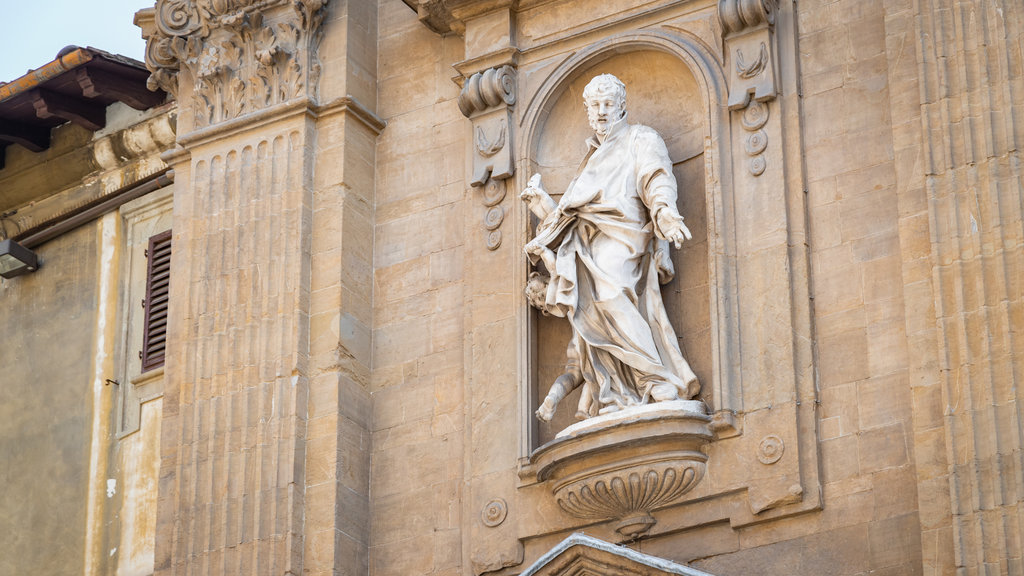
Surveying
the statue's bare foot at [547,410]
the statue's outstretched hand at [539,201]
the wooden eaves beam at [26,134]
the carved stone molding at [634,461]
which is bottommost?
the carved stone molding at [634,461]

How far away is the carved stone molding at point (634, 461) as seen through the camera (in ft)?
52.7

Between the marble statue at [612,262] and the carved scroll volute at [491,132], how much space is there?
53 centimetres

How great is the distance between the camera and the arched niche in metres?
16.8

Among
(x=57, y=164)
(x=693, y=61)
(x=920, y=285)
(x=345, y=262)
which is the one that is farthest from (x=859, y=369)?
(x=57, y=164)

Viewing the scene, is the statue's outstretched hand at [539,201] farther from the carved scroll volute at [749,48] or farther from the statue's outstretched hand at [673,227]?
the carved scroll volute at [749,48]

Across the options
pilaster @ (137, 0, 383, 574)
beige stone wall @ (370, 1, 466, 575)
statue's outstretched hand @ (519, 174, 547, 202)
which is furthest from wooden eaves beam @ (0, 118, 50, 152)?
statue's outstretched hand @ (519, 174, 547, 202)

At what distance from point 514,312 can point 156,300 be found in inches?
178

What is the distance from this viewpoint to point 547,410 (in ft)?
54.9

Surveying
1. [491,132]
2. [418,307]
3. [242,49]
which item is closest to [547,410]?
[418,307]

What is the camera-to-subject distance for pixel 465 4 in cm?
1870

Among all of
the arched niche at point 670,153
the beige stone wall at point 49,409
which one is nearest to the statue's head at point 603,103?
the arched niche at point 670,153

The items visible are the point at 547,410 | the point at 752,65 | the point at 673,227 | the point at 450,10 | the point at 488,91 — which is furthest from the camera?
the point at 450,10

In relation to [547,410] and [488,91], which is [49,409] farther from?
[547,410]

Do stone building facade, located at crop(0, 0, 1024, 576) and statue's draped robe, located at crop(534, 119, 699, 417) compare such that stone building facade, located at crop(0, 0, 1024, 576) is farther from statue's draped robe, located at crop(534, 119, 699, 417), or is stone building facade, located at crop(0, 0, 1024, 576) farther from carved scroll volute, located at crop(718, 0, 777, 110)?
statue's draped robe, located at crop(534, 119, 699, 417)
